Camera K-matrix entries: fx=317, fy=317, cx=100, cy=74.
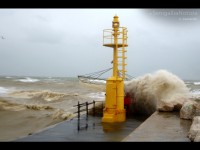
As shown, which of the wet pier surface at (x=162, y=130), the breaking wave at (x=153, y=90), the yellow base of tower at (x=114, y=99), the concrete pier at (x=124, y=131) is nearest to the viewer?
the wet pier surface at (x=162, y=130)

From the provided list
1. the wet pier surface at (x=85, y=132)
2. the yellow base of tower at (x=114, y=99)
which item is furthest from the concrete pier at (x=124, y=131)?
the yellow base of tower at (x=114, y=99)

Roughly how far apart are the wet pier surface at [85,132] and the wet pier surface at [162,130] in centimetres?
73

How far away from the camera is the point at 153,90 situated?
1488 cm

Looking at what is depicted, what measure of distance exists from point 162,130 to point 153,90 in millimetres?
6482

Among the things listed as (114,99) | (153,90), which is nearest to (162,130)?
(114,99)

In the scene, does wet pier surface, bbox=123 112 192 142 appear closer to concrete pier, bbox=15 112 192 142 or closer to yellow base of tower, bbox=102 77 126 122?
concrete pier, bbox=15 112 192 142

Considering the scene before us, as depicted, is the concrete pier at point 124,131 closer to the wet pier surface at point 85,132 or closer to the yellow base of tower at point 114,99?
the wet pier surface at point 85,132

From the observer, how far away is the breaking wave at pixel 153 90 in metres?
14.7

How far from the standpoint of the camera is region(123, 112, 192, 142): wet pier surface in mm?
7379

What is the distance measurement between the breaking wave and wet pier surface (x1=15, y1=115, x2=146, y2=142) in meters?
3.05

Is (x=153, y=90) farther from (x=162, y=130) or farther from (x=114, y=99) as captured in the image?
(x=162, y=130)

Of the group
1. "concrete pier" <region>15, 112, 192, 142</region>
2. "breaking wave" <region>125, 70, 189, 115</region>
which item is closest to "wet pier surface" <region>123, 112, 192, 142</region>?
"concrete pier" <region>15, 112, 192, 142</region>
